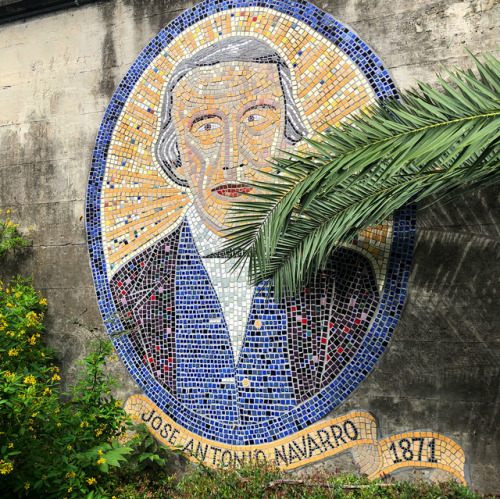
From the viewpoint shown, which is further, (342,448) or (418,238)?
(342,448)

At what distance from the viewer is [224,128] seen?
4.84m

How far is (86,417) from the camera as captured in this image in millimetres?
4051

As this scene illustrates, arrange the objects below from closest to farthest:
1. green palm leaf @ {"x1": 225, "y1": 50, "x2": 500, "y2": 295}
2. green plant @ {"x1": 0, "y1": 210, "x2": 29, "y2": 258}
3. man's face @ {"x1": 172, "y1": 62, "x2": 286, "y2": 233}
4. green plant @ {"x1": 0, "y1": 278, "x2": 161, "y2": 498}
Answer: green palm leaf @ {"x1": 225, "y1": 50, "x2": 500, "y2": 295}, green plant @ {"x1": 0, "y1": 278, "x2": 161, "y2": 498}, man's face @ {"x1": 172, "y1": 62, "x2": 286, "y2": 233}, green plant @ {"x1": 0, "y1": 210, "x2": 29, "y2": 258}

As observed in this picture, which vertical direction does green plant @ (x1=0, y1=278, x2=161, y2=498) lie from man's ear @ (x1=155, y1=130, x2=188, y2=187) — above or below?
below

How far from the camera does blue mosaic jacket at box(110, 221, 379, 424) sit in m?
4.45

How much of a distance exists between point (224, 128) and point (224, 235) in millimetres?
1027

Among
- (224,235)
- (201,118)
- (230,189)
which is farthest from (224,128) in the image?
(224,235)

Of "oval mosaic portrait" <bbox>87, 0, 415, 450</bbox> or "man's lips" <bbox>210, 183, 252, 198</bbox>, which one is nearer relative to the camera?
"oval mosaic portrait" <bbox>87, 0, 415, 450</bbox>

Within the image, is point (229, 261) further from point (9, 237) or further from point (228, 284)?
point (9, 237)

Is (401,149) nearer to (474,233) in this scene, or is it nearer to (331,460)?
(474,233)

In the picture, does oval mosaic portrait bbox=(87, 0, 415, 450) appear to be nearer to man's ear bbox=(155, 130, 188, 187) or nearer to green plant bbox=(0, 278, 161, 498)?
man's ear bbox=(155, 130, 188, 187)

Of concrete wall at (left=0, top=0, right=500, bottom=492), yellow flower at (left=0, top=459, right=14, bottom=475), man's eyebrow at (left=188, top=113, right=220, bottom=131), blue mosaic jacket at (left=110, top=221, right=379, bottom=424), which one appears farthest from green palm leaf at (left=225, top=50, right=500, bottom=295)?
yellow flower at (left=0, top=459, right=14, bottom=475)

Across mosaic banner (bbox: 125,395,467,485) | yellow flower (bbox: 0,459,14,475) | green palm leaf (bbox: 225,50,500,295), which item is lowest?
mosaic banner (bbox: 125,395,467,485)

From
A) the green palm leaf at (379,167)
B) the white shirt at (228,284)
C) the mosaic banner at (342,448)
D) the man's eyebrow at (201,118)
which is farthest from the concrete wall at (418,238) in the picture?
the white shirt at (228,284)
